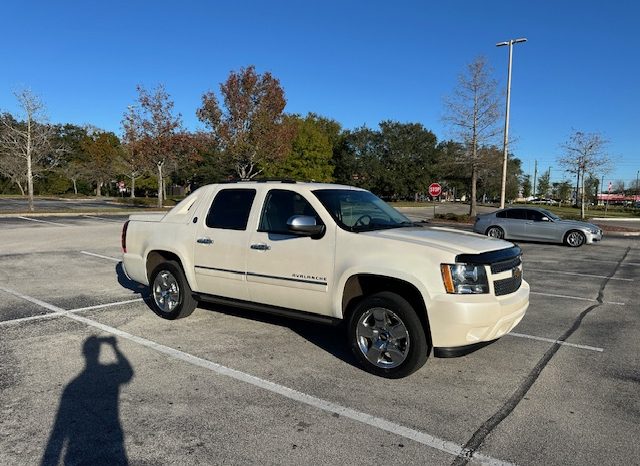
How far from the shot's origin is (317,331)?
19.3 ft

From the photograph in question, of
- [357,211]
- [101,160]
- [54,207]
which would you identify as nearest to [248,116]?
[54,207]

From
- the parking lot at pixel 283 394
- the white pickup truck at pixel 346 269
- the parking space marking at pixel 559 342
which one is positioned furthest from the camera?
the parking space marking at pixel 559 342

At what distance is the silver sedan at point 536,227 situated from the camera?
56.6 ft

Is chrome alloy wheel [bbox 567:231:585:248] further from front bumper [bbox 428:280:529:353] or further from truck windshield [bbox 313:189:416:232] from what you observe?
front bumper [bbox 428:280:529:353]

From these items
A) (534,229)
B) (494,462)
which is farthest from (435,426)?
(534,229)

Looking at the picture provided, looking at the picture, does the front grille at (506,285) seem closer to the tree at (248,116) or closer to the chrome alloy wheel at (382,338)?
the chrome alloy wheel at (382,338)

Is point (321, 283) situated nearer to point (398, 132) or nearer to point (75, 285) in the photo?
point (75, 285)

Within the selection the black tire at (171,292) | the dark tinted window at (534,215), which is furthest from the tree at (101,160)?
the black tire at (171,292)

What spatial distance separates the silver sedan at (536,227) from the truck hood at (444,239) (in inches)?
556

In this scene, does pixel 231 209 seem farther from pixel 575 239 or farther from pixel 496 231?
pixel 496 231

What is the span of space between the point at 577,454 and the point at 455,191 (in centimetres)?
12695

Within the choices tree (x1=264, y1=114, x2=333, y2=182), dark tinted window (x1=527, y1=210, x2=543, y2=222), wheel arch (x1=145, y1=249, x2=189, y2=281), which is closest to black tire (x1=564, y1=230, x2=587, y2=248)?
dark tinted window (x1=527, y1=210, x2=543, y2=222)

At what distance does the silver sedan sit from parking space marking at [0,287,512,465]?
1530cm

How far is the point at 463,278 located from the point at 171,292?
148 inches
